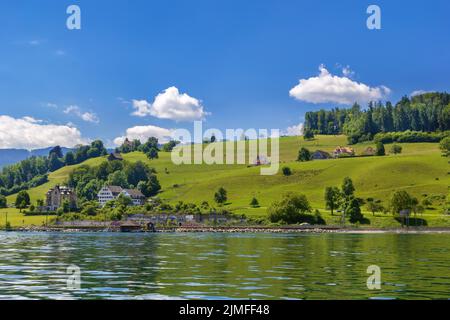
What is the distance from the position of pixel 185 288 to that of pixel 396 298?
43.4 ft

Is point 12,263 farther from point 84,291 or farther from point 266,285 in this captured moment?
point 266,285

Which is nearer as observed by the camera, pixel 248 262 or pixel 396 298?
pixel 396 298

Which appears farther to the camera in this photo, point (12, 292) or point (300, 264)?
point (300, 264)

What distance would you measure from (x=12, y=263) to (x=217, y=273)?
23.4m

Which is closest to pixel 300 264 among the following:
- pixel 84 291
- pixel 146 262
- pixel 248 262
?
pixel 248 262

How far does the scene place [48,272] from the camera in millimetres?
50906

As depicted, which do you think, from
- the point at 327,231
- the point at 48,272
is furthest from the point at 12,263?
the point at 327,231

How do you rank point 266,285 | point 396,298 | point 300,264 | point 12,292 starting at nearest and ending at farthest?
point 396,298 → point 12,292 → point 266,285 → point 300,264
